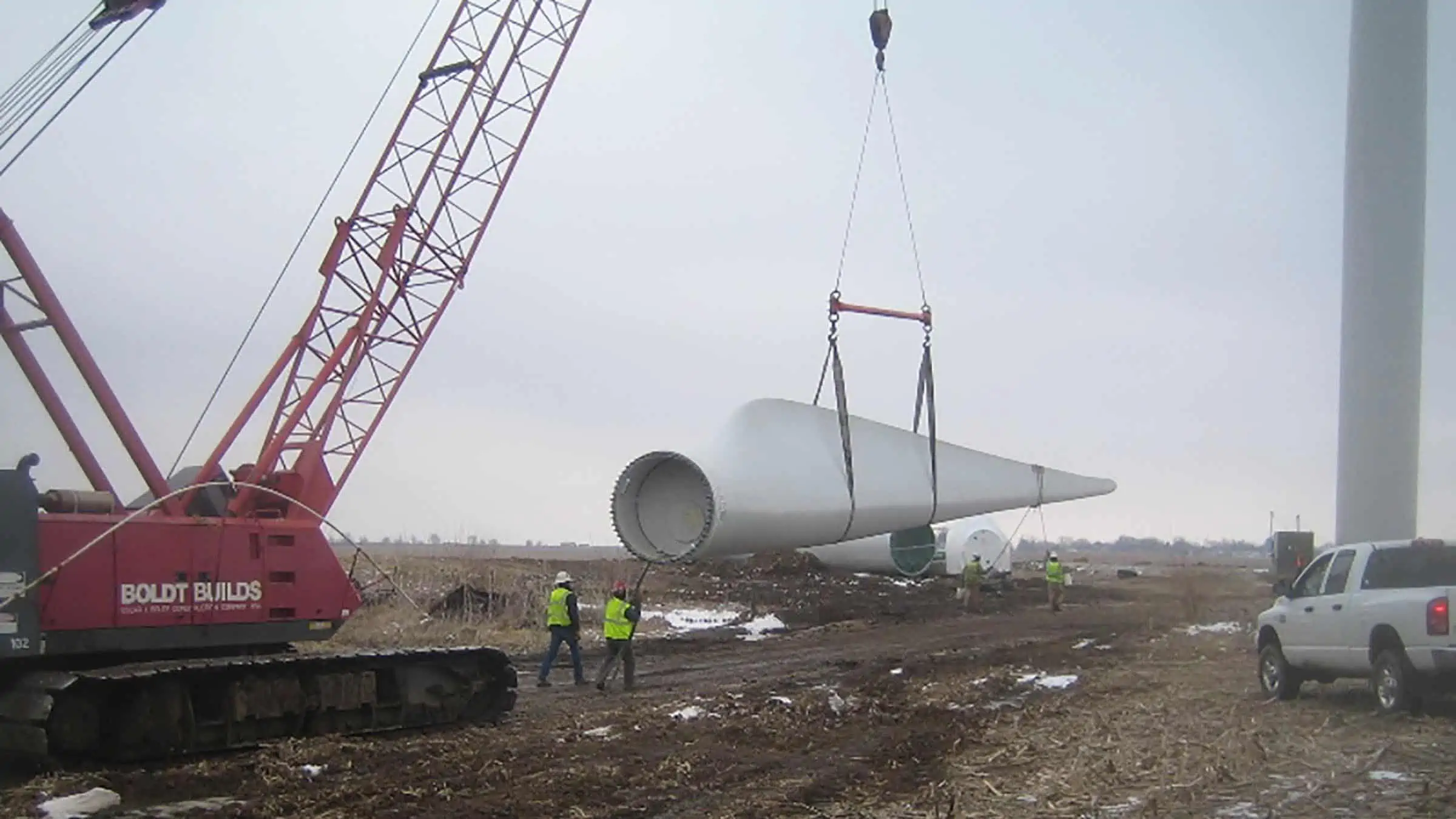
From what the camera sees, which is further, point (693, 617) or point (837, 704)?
point (693, 617)

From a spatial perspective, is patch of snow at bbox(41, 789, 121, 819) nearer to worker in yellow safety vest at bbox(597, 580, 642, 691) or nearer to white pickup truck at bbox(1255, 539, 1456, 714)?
worker in yellow safety vest at bbox(597, 580, 642, 691)

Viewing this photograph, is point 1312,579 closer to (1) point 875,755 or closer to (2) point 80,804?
(1) point 875,755

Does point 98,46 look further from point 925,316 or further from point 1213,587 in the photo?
point 1213,587

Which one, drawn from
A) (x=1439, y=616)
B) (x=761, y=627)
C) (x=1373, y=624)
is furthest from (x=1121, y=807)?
(x=761, y=627)

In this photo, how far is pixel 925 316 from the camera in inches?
532

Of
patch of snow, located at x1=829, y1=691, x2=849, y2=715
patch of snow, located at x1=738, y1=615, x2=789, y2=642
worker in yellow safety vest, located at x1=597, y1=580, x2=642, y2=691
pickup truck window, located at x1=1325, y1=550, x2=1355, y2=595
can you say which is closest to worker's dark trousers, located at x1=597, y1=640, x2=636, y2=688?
worker in yellow safety vest, located at x1=597, y1=580, x2=642, y2=691

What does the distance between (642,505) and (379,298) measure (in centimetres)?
970

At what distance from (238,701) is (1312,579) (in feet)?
36.9

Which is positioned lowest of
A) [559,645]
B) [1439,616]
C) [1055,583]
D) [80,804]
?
[80,804]

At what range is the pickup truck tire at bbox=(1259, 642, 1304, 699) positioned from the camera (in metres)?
14.8

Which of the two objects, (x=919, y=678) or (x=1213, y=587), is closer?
(x=919, y=678)

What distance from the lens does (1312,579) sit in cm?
1492

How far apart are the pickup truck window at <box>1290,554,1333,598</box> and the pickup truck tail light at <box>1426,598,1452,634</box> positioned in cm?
185

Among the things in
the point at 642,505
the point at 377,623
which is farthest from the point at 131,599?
the point at 377,623
